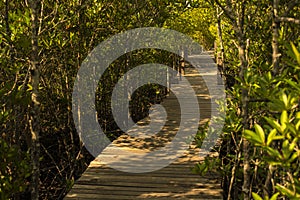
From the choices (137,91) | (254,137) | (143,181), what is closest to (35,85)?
→ (143,181)

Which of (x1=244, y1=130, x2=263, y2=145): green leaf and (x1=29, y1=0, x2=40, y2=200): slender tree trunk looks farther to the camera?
(x1=29, y1=0, x2=40, y2=200): slender tree trunk

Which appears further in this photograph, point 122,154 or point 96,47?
point 96,47

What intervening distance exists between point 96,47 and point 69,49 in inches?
33.0

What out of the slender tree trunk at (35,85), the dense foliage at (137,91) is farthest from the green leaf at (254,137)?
the slender tree trunk at (35,85)

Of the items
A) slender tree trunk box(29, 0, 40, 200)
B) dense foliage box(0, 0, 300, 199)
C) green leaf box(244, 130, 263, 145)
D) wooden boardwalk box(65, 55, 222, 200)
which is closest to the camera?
green leaf box(244, 130, 263, 145)

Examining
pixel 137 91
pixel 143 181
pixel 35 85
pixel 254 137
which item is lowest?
pixel 143 181

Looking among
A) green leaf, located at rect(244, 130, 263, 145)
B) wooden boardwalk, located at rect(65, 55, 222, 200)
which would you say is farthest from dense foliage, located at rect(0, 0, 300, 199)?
wooden boardwalk, located at rect(65, 55, 222, 200)

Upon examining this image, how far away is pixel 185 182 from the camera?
14.2 ft

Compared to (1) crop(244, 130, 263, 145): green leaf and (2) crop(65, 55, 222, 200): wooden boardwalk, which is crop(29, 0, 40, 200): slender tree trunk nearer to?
(2) crop(65, 55, 222, 200): wooden boardwalk

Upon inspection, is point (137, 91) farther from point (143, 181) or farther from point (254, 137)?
point (254, 137)

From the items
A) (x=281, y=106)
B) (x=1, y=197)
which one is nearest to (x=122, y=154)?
(x=1, y=197)

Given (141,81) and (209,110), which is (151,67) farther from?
(209,110)

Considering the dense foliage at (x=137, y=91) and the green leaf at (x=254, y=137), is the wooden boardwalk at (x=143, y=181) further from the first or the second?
the green leaf at (x=254, y=137)

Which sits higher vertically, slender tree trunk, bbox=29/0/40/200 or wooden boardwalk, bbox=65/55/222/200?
slender tree trunk, bbox=29/0/40/200
